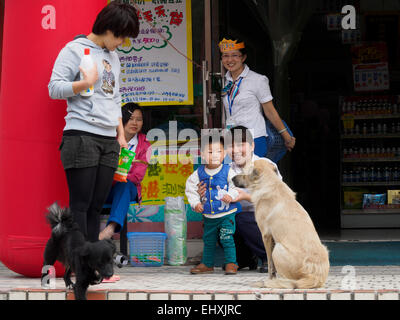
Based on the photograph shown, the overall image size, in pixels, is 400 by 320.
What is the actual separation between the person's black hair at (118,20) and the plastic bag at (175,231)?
207 cm

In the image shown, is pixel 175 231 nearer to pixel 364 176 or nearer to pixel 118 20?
pixel 118 20

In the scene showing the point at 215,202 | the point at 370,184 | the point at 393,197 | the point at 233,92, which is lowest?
the point at 393,197

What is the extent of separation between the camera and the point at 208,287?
4.88 meters

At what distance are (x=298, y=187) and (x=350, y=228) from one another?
2040mm

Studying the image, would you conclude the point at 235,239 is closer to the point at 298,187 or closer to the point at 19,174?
the point at 19,174

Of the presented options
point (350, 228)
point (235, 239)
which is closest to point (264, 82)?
point (235, 239)

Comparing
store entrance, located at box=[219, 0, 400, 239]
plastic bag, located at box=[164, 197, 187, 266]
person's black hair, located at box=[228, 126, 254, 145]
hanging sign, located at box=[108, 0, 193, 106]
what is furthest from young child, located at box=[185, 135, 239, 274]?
store entrance, located at box=[219, 0, 400, 239]

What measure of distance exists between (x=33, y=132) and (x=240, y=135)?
1.69 meters

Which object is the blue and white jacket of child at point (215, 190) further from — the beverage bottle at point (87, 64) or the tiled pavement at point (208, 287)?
the beverage bottle at point (87, 64)

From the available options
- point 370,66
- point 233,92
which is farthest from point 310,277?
point 370,66

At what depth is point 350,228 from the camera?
354 inches

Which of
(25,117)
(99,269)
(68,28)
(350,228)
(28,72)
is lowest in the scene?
(350,228)

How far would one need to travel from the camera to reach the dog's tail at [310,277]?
4.62 m

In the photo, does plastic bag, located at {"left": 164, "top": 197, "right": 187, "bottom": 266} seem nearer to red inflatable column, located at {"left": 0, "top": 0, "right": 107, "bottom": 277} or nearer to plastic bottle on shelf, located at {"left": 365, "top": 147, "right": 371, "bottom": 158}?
red inflatable column, located at {"left": 0, "top": 0, "right": 107, "bottom": 277}
